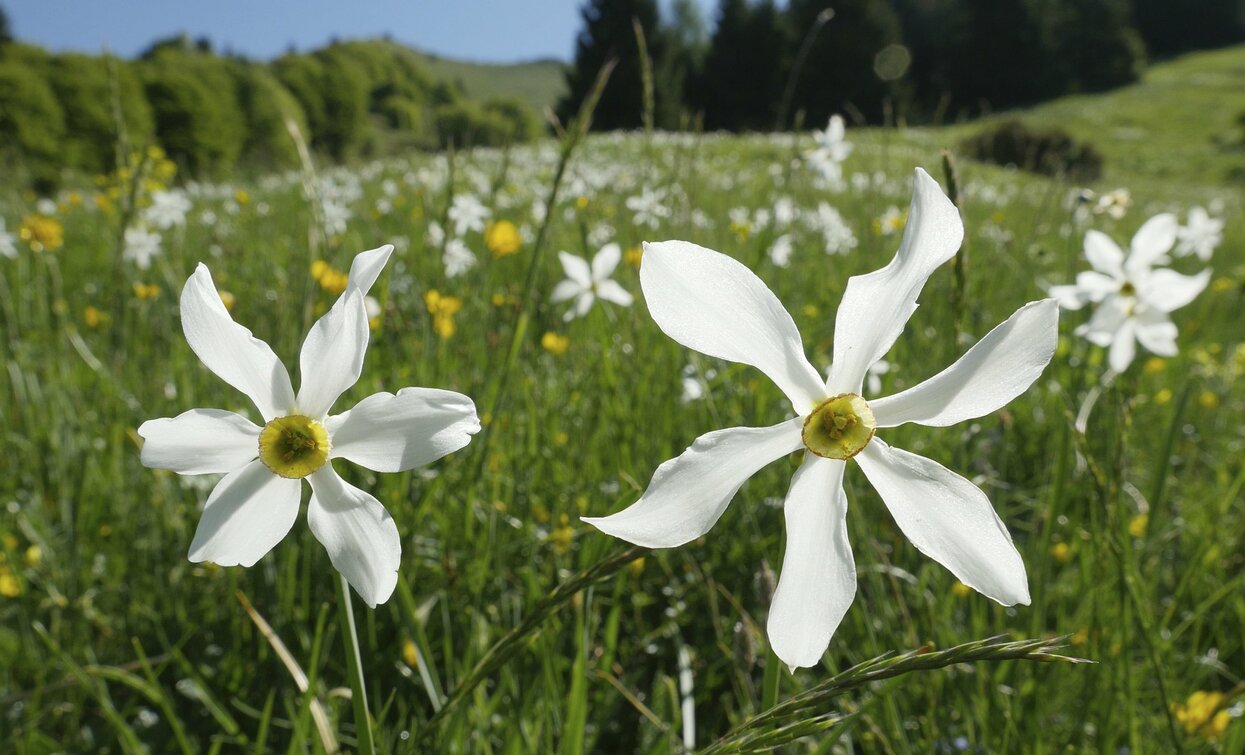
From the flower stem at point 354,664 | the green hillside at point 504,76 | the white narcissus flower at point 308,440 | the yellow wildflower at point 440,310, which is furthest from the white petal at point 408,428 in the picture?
the green hillside at point 504,76

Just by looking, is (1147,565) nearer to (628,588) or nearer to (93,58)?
(628,588)

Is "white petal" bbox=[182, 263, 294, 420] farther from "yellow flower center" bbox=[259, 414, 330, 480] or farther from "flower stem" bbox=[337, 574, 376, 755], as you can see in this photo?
"flower stem" bbox=[337, 574, 376, 755]

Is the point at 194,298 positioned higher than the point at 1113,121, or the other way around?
the point at 1113,121

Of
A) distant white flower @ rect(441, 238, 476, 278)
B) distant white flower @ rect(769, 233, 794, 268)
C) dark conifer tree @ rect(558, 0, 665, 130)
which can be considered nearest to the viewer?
distant white flower @ rect(769, 233, 794, 268)

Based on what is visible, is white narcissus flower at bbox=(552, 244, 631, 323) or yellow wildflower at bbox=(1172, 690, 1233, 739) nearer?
yellow wildflower at bbox=(1172, 690, 1233, 739)

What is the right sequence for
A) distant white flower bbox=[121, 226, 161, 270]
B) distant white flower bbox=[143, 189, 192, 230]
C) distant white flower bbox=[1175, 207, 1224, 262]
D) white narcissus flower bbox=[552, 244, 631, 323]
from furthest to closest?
distant white flower bbox=[143, 189, 192, 230] < distant white flower bbox=[121, 226, 161, 270] < distant white flower bbox=[1175, 207, 1224, 262] < white narcissus flower bbox=[552, 244, 631, 323]

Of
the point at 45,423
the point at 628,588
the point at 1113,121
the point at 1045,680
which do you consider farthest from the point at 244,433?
the point at 1113,121

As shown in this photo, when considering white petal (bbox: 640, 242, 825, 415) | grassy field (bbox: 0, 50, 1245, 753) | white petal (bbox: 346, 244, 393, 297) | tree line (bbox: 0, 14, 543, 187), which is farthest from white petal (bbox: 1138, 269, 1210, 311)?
tree line (bbox: 0, 14, 543, 187)

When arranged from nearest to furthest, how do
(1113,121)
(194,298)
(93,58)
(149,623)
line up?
1. (194,298)
2. (149,623)
3. (93,58)
4. (1113,121)
